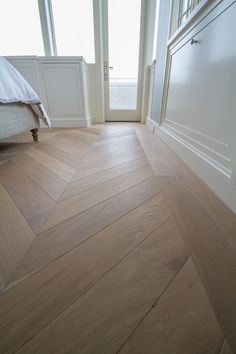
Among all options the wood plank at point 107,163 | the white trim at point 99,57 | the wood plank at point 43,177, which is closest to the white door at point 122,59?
the white trim at point 99,57

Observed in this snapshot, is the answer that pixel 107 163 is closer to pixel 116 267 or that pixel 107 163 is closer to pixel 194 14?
pixel 116 267

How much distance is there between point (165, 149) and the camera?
4.75ft

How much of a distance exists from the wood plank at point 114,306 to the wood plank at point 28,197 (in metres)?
0.30

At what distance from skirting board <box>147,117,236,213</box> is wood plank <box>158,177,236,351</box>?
10cm

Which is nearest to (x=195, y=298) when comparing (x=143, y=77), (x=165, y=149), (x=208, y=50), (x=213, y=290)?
(x=213, y=290)

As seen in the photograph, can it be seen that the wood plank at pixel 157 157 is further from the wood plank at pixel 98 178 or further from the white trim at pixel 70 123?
the white trim at pixel 70 123

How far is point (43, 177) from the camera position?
935mm

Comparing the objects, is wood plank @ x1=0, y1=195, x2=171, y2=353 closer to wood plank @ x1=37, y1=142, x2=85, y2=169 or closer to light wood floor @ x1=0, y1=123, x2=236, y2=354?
light wood floor @ x1=0, y1=123, x2=236, y2=354

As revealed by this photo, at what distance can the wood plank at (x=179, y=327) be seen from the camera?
0.92 ft

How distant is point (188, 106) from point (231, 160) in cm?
59

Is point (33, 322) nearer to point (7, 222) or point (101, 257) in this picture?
point (101, 257)

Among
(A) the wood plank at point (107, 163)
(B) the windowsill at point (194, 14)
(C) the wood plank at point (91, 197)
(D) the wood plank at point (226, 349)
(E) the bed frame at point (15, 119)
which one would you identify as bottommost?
(A) the wood plank at point (107, 163)

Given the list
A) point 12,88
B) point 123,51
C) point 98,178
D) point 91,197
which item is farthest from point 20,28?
point 91,197

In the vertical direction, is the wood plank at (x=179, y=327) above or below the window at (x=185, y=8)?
below
